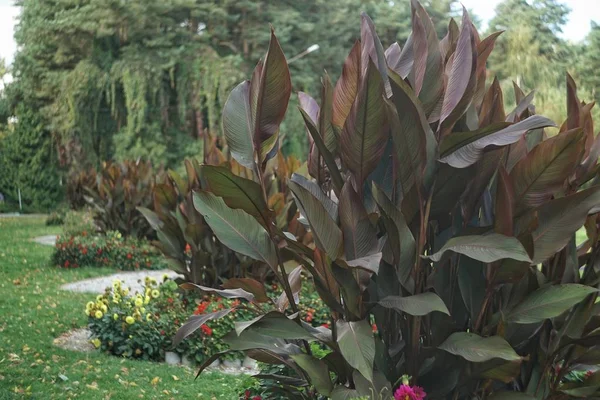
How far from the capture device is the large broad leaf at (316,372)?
2.78 m

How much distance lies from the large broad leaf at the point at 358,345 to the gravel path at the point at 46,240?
1607cm

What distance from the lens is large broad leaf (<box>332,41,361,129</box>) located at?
9.16 ft

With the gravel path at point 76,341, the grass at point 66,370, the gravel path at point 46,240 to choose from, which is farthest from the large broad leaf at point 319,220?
the gravel path at point 46,240

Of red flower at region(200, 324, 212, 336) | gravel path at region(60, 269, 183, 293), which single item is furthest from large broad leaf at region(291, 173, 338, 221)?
gravel path at region(60, 269, 183, 293)

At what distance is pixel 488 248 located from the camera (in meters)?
2.50

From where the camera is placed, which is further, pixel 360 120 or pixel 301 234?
pixel 301 234

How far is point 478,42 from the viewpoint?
9.96 feet

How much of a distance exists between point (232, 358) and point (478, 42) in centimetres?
414

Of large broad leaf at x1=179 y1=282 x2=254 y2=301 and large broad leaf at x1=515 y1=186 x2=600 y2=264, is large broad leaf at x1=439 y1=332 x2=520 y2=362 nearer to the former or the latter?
large broad leaf at x1=515 y1=186 x2=600 y2=264

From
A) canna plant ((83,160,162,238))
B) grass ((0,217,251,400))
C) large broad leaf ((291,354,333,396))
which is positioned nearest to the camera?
large broad leaf ((291,354,333,396))

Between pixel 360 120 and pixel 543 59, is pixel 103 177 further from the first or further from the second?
pixel 543 59

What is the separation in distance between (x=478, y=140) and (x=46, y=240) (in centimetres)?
1779

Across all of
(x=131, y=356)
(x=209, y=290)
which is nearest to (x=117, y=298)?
(x=131, y=356)

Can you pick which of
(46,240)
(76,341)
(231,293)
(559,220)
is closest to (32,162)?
(46,240)
